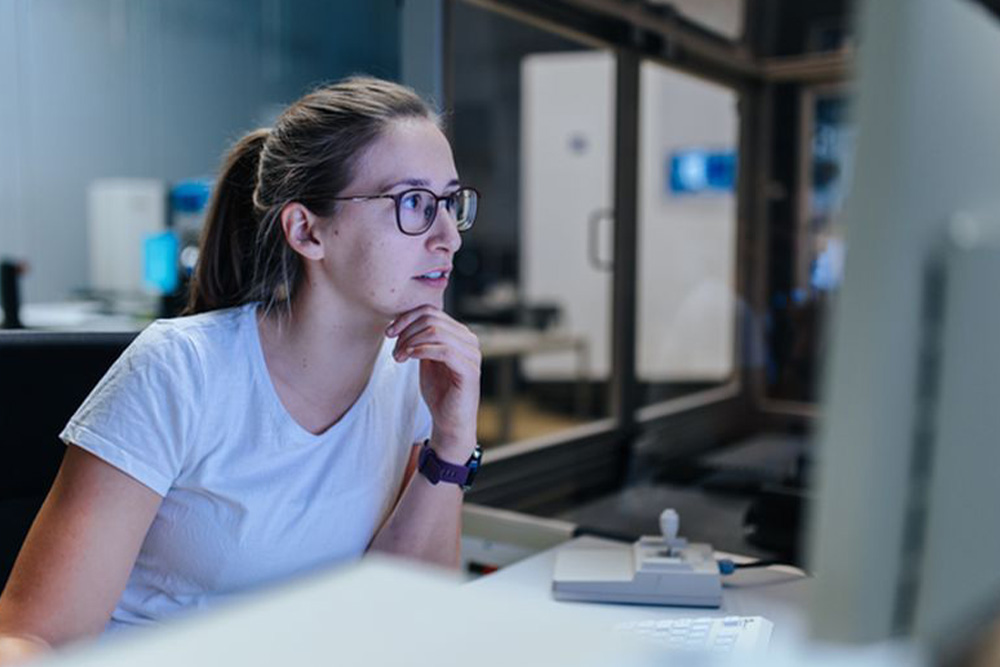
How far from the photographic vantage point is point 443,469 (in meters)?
1.34

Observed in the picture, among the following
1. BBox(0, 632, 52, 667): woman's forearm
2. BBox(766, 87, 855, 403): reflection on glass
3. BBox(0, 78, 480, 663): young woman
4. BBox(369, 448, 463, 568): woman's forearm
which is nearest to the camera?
BBox(0, 632, 52, 667): woman's forearm

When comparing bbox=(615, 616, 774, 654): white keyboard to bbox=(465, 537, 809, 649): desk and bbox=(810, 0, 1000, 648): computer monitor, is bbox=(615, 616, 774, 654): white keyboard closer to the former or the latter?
bbox=(465, 537, 809, 649): desk

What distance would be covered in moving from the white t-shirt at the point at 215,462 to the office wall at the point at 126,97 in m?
3.75

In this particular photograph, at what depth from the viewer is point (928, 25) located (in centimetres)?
44

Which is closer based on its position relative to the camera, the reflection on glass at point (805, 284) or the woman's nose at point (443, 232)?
the woman's nose at point (443, 232)

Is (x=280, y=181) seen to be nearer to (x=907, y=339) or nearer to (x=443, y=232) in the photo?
(x=443, y=232)

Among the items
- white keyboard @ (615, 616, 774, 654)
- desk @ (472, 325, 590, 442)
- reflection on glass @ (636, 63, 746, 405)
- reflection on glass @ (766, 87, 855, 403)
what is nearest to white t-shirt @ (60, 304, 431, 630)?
white keyboard @ (615, 616, 774, 654)

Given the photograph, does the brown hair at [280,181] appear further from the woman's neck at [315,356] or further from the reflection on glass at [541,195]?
the reflection on glass at [541,195]

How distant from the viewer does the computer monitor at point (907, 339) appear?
42 centimetres

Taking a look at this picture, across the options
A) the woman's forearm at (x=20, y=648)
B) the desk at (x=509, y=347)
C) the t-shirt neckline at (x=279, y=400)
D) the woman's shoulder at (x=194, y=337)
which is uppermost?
the woman's shoulder at (x=194, y=337)

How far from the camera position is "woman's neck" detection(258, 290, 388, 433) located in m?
1.25

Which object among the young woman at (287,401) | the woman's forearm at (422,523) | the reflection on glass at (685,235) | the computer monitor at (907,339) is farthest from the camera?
the reflection on glass at (685,235)

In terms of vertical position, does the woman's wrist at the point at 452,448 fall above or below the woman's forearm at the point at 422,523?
above

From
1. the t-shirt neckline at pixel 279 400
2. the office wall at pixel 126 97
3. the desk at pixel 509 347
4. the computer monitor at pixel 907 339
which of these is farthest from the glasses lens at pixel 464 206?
the office wall at pixel 126 97
